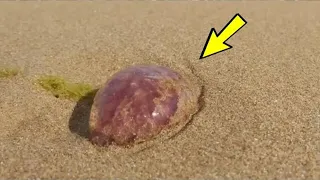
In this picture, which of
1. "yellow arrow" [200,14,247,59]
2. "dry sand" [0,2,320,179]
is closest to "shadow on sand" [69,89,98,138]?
"dry sand" [0,2,320,179]

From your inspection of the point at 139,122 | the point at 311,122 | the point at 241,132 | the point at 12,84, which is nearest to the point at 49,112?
the point at 12,84

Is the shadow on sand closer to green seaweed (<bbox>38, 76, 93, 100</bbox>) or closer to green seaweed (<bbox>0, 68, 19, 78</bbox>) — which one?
green seaweed (<bbox>38, 76, 93, 100</bbox>)

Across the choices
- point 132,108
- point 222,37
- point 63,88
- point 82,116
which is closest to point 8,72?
point 63,88

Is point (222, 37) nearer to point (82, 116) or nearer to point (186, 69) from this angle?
point (186, 69)

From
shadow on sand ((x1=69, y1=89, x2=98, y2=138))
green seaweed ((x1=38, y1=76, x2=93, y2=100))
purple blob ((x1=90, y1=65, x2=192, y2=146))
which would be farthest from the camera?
green seaweed ((x1=38, y1=76, x2=93, y2=100))

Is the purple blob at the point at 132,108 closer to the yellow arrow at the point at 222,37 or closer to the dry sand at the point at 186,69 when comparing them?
the dry sand at the point at 186,69
